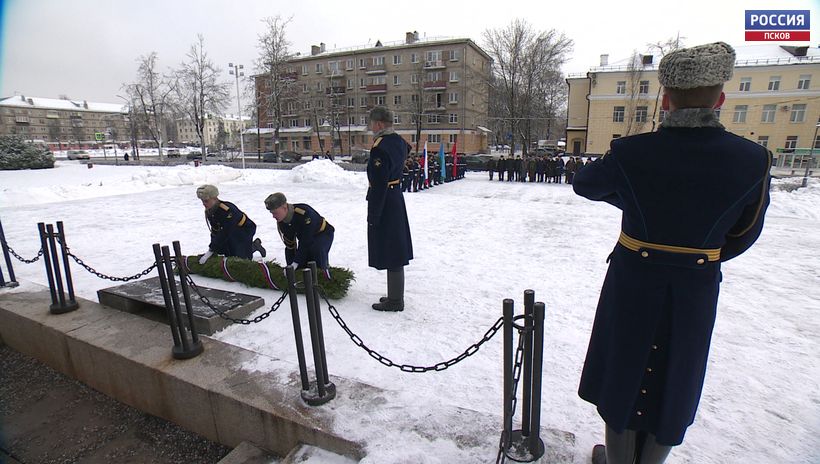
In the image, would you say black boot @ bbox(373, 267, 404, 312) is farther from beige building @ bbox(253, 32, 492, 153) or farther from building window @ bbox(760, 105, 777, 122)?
building window @ bbox(760, 105, 777, 122)

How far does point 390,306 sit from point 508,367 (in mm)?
2741

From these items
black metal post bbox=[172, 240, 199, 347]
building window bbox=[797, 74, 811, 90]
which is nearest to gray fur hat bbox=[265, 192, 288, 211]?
black metal post bbox=[172, 240, 199, 347]

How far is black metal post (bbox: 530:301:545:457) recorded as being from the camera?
2.11 m

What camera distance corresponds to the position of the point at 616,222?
10203mm

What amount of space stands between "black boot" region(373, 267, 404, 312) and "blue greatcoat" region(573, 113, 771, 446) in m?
2.99

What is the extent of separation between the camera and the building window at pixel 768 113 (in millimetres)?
37938

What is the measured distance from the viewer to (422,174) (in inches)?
685

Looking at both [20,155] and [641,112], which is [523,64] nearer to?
[641,112]

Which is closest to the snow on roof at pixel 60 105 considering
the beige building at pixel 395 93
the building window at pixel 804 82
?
the beige building at pixel 395 93

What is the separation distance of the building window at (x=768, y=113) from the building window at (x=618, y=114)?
11985 mm

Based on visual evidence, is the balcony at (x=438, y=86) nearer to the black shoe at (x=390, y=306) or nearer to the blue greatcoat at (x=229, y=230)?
the blue greatcoat at (x=229, y=230)

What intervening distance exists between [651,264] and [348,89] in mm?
60413

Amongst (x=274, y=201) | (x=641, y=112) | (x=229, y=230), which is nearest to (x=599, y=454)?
(x=274, y=201)

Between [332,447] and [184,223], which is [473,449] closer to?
[332,447]
